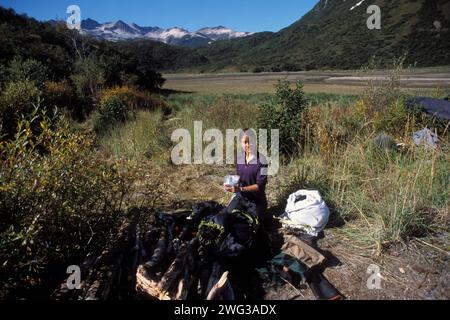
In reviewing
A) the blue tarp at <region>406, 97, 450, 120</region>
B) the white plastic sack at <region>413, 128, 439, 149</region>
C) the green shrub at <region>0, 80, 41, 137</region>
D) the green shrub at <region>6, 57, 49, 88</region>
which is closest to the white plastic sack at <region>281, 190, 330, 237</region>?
the white plastic sack at <region>413, 128, 439, 149</region>

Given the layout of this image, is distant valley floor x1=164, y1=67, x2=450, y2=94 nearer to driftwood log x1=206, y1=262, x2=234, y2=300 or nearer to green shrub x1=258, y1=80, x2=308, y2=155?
green shrub x1=258, y1=80, x2=308, y2=155

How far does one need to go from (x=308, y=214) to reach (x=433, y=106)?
4.20 m

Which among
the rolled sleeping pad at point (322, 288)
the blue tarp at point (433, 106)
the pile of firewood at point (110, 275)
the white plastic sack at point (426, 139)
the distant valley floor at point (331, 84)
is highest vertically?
the distant valley floor at point (331, 84)

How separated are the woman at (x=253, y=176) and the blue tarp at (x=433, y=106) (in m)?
3.87

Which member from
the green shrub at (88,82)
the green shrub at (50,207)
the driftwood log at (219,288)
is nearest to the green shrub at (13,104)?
the green shrub at (50,207)

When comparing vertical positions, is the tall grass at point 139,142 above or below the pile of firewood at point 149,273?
above

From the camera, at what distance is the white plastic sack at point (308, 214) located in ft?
10.2

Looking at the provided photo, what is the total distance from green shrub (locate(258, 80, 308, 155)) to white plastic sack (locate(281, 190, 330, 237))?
6.78 feet

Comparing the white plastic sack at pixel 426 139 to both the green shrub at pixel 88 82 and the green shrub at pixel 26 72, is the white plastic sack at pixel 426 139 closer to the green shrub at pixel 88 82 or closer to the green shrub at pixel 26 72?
the green shrub at pixel 26 72

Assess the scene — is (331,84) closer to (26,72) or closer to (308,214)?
(26,72)

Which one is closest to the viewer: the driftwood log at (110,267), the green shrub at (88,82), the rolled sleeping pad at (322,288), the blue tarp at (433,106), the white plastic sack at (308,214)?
the driftwood log at (110,267)

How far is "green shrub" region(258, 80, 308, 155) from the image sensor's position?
5211 mm
